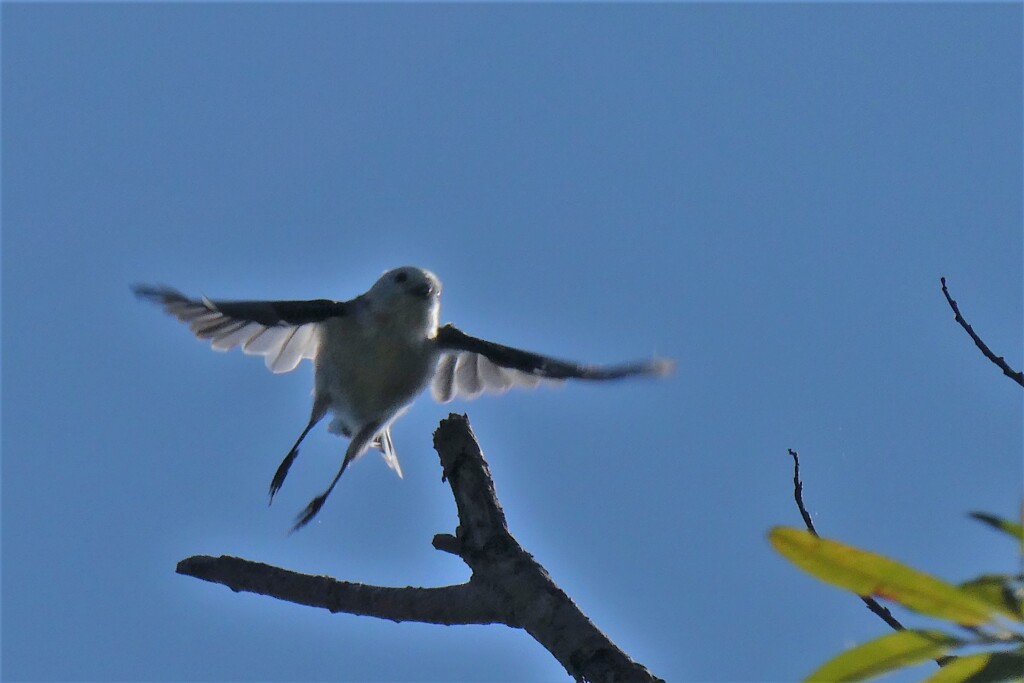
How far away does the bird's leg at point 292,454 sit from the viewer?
18.2ft

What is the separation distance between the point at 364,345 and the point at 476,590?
2.14 metres

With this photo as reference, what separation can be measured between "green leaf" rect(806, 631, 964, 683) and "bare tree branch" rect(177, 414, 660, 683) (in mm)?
1523

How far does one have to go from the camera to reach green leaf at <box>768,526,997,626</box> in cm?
142

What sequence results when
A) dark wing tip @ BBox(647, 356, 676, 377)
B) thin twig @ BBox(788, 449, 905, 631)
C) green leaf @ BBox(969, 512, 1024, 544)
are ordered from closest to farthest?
green leaf @ BBox(969, 512, 1024, 544) → thin twig @ BBox(788, 449, 905, 631) → dark wing tip @ BBox(647, 356, 676, 377)

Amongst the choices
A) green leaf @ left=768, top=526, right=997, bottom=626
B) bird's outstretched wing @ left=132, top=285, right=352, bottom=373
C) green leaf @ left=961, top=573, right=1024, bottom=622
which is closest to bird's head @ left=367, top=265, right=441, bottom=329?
bird's outstretched wing @ left=132, top=285, right=352, bottom=373

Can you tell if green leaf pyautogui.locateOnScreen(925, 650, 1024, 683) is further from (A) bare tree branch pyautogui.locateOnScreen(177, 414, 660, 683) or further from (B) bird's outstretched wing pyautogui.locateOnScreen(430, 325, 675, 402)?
(B) bird's outstretched wing pyautogui.locateOnScreen(430, 325, 675, 402)

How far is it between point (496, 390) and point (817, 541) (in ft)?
15.0

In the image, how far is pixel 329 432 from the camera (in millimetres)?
5781

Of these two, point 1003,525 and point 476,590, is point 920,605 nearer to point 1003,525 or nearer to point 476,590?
point 1003,525

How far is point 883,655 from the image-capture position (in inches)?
58.9

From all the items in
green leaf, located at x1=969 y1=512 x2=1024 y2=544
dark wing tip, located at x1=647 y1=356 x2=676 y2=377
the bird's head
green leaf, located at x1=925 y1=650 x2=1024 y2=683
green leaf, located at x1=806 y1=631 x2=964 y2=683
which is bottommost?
green leaf, located at x1=925 y1=650 x2=1024 y2=683

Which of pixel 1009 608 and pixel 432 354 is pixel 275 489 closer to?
pixel 432 354

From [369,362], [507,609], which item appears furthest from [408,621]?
[369,362]

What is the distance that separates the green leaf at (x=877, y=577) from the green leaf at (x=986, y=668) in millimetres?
68
